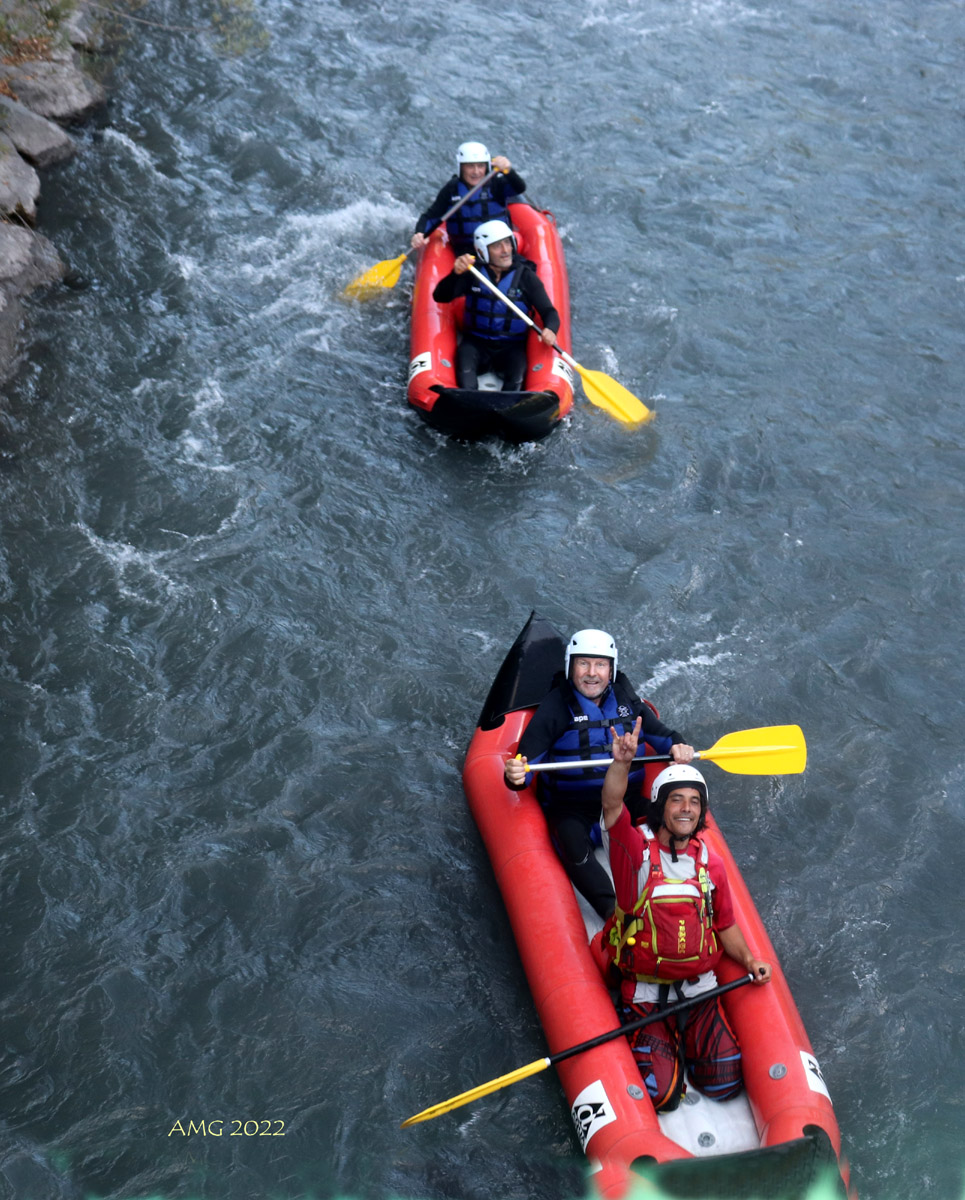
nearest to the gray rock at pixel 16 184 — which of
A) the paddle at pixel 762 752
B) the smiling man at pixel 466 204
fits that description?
the smiling man at pixel 466 204

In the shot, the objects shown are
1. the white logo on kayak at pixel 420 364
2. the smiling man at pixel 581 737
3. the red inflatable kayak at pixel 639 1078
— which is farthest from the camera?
the white logo on kayak at pixel 420 364

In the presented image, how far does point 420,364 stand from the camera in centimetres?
615

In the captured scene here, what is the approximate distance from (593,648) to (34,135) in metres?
5.95

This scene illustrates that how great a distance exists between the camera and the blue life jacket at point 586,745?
414 cm

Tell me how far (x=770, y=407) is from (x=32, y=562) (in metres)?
3.90

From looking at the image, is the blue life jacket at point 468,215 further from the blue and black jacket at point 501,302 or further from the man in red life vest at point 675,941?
the man in red life vest at point 675,941

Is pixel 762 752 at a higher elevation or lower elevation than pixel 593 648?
lower

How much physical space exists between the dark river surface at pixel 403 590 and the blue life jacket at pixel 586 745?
514mm

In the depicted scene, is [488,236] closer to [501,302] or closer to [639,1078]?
[501,302]

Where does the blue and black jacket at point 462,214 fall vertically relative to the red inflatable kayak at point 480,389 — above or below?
above

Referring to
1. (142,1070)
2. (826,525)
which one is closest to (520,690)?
(142,1070)

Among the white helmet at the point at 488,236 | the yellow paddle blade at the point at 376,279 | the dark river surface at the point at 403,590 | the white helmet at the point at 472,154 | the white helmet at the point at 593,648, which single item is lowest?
the dark river surface at the point at 403,590

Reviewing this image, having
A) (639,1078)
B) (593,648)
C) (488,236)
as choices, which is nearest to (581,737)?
(593,648)

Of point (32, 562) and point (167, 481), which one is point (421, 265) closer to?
point (167, 481)
